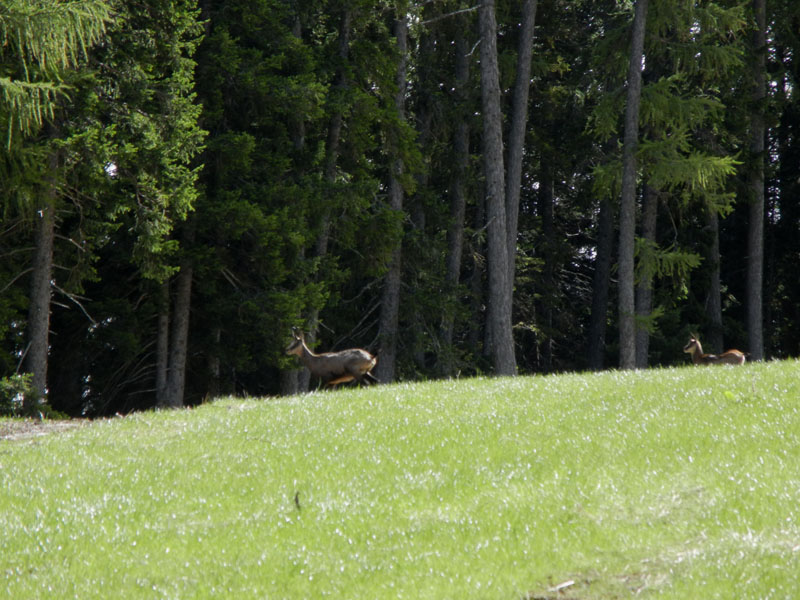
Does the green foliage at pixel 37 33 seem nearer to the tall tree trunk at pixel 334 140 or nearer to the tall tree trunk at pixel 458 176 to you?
the tall tree trunk at pixel 334 140

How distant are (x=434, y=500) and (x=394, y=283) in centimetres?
1908

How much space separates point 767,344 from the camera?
38656 millimetres

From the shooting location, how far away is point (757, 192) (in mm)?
32094

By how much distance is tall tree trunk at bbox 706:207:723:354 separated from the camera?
3409 centimetres

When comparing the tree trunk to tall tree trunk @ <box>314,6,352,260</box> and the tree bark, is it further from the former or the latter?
the tree bark

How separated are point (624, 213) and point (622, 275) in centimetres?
182

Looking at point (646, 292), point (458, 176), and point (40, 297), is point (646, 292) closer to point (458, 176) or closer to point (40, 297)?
point (458, 176)

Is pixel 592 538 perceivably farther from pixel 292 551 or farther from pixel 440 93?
pixel 440 93

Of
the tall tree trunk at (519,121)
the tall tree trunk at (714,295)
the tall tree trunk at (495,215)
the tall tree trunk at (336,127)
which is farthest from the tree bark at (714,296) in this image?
the tall tree trunk at (336,127)

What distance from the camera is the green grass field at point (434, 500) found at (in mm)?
Result: 8742

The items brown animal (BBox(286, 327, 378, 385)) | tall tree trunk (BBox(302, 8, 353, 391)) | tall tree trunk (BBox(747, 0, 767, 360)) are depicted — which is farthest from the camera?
tall tree trunk (BBox(747, 0, 767, 360))

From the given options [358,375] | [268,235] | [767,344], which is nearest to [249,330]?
[268,235]

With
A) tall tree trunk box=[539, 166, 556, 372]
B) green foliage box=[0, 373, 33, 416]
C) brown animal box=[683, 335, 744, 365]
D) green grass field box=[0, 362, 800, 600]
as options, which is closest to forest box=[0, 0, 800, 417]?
green foliage box=[0, 373, 33, 416]

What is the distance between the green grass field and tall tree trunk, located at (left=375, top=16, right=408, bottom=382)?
14.0 m
